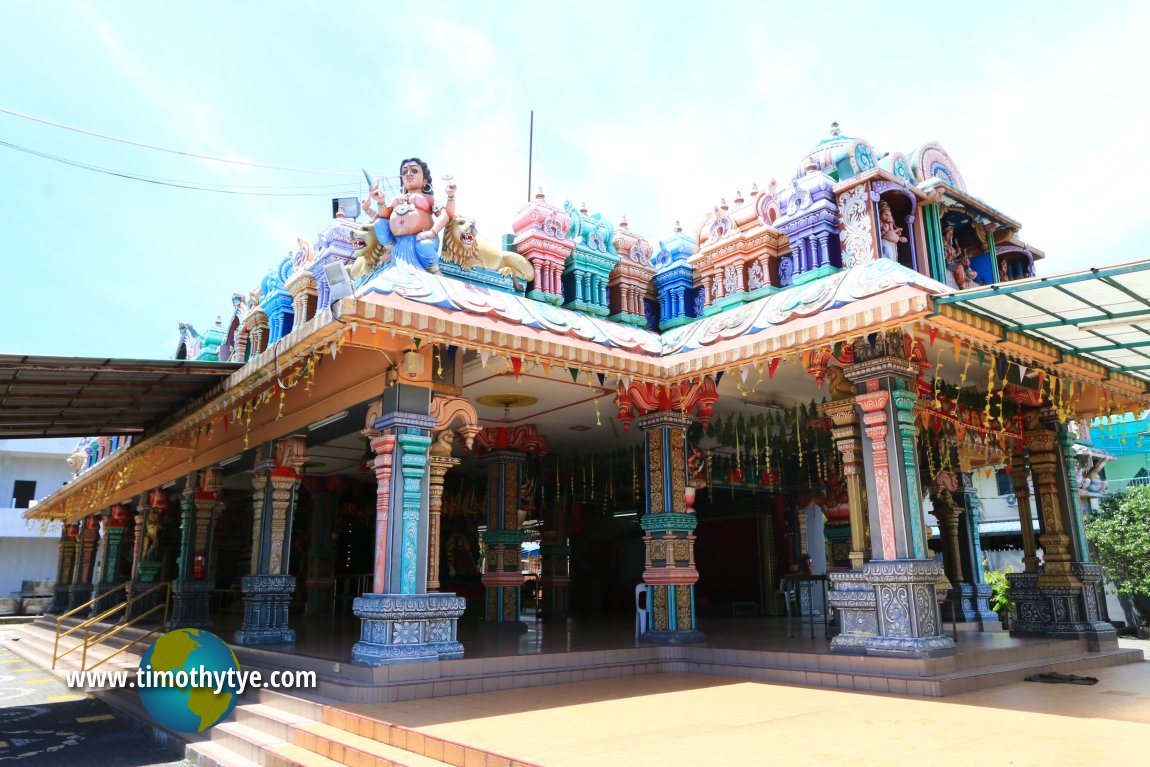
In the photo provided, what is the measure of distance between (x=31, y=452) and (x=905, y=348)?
118 feet

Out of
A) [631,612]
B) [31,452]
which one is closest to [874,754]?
[631,612]

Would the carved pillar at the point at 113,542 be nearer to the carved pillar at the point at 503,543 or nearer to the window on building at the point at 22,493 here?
the carved pillar at the point at 503,543

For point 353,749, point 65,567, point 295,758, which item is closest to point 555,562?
point 295,758

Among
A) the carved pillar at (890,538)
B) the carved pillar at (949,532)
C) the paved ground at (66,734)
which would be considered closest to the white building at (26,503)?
the paved ground at (66,734)

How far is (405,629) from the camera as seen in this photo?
646cm

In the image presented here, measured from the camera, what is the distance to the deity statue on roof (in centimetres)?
779

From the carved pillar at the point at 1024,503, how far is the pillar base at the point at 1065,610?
302mm

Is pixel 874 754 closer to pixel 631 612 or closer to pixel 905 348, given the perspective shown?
pixel 905 348

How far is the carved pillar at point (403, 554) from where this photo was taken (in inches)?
253

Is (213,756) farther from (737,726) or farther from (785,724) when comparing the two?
(785,724)

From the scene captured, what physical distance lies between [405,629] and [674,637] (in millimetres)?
3134

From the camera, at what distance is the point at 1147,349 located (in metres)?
7.66

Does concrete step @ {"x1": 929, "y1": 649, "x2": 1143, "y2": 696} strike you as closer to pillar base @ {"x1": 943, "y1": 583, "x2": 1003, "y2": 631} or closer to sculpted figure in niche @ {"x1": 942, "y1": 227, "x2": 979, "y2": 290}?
pillar base @ {"x1": 943, "y1": 583, "x2": 1003, "y2": 631}

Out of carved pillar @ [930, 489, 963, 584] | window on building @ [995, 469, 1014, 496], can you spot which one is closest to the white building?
carved pillar @ [930, 489, 963, 584]
